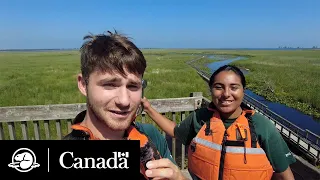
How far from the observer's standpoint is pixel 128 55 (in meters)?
1.53

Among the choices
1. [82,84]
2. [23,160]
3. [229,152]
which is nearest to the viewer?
[23,160]

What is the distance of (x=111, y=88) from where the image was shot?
143 cm

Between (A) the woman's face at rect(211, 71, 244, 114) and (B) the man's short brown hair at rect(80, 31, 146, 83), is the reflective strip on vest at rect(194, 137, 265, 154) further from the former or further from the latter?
(B) the man's short brown hair at rect(80, 31, 146, 83)

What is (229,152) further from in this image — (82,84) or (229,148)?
(82,84)

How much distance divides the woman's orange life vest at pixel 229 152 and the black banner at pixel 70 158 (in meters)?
1.68

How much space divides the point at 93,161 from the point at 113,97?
19.3 inches

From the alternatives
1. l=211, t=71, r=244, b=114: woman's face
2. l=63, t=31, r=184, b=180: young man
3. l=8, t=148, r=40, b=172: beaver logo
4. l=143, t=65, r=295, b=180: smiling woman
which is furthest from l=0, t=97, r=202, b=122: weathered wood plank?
l=8, t=148, r=40, b=172: beaver logo

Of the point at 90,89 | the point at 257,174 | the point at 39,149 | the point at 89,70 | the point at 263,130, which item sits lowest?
the point at 257,174

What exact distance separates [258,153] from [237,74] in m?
0.82

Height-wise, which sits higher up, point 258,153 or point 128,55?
point 128,55

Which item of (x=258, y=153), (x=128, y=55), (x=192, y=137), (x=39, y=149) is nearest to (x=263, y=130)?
(x=258, y=153)

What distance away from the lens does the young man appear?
143 centimetres

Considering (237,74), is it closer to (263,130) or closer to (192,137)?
(263,130)

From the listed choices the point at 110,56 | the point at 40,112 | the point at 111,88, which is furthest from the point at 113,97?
the point at 40,112
